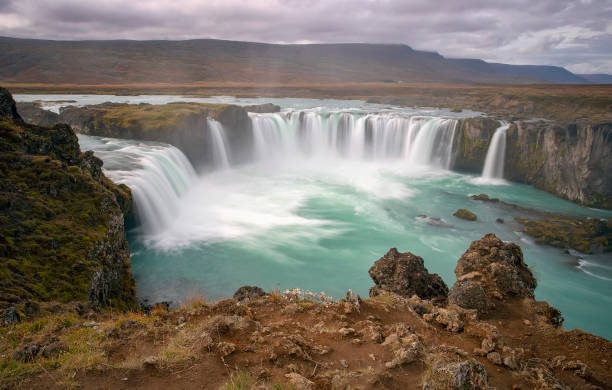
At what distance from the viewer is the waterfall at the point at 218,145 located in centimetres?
3672

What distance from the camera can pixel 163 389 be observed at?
185 inches


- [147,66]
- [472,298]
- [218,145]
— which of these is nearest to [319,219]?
[218,145]

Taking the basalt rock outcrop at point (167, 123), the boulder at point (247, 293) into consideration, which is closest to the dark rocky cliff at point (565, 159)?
the basalt rock outcrop at point (167, 123)

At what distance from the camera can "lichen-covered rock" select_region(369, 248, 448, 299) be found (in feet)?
32.8

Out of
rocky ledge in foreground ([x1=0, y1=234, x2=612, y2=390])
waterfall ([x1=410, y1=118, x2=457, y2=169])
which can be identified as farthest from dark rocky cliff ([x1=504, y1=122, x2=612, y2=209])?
rocky ledge in foreground ([x1=0, y1=234, x2=612, y2=390])

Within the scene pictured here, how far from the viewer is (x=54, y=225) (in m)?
11.1

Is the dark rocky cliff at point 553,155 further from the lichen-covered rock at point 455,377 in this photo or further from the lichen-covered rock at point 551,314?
the lichen-covered rock at point 455,377

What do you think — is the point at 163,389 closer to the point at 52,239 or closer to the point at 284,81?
the point at 52,239

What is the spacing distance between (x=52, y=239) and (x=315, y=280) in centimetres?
1155

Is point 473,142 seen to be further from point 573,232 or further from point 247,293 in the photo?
point 247,293

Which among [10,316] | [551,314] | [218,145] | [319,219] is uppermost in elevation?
[218,145]

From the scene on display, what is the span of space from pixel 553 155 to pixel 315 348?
36333 millimetres

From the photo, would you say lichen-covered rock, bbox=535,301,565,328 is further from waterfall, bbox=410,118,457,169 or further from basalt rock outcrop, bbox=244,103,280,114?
basalt rock outcrop, bbox=244,103,280,114

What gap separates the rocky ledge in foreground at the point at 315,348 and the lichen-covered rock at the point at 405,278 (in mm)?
1588
